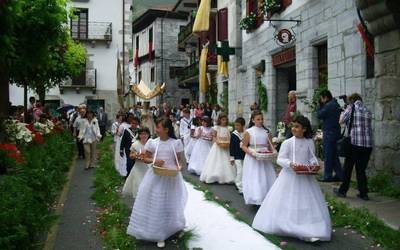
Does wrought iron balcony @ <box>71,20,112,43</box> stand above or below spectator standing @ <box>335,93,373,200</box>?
above

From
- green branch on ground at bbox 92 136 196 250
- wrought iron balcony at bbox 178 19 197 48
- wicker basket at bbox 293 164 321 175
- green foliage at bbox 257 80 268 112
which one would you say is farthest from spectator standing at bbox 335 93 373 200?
wrought iron balcony at bbox 178 19 197 48

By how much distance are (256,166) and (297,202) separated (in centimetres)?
214

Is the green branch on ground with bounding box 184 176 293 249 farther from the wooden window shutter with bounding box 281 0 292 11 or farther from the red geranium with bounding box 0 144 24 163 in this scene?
the wooden window shutter with bounding box 281 0 292 11

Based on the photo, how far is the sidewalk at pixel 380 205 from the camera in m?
7.47

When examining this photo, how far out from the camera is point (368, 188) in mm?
9758

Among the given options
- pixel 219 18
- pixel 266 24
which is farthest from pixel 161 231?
pixel 219 18

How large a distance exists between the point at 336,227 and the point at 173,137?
2.61 metres

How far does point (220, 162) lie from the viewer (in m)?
11.6

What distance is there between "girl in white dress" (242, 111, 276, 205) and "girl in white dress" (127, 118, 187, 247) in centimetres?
188

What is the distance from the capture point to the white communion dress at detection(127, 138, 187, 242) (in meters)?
6.41

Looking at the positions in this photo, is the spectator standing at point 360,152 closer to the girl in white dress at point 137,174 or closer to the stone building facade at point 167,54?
the girl in white dress at point 137,174

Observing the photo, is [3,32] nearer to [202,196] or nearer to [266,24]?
[202,196]

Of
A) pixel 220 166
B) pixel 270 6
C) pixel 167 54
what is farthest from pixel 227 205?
pixel 167 54

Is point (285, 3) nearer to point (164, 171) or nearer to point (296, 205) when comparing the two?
point (296, 205)
